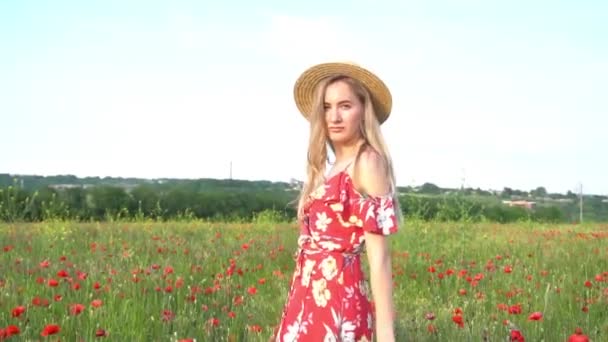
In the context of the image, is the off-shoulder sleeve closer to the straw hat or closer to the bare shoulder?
the bare shoulder

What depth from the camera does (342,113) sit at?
11.3 feet

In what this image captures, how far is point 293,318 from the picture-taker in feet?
10.8

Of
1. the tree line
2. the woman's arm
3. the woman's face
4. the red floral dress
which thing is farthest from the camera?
A: the tree line

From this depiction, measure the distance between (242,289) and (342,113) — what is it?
3.74m

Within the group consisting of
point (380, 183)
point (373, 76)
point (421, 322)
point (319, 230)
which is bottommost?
point (421, 322)

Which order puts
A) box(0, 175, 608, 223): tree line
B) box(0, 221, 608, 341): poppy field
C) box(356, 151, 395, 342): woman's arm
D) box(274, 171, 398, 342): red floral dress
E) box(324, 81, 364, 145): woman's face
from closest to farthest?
box(356, 151, 395, 342): woman's arm < box(274, 171, 398, 342): red floral dress < box(324, 81, 364, 145): woman's face < box(0, 221, 608, 341): poppy field < box(0, 175, 608, 223): tree line

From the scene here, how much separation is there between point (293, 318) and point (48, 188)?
19403 mm

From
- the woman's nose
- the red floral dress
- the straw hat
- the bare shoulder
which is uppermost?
the straw hat

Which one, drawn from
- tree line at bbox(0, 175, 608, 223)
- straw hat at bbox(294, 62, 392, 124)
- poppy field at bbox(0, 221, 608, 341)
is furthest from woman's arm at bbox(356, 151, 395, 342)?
tree line at bbox(0, 175, 608, 223)

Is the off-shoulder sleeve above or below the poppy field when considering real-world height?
above

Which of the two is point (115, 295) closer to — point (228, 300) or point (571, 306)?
point (228, 300)

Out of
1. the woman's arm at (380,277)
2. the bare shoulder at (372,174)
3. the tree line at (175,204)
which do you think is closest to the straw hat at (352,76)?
the bare shoulder at (372,174)

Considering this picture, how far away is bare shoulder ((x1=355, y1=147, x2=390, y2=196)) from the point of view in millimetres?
3217

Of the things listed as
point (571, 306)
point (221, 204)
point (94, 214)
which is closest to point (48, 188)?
point (94, 214)
